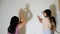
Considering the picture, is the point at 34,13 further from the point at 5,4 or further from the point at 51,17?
the point at 5,4

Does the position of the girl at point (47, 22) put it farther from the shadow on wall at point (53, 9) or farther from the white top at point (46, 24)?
the shadow on wall at point (53, 9)

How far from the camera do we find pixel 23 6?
83.7 inches

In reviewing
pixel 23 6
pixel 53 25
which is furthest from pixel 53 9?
pixel 23 6

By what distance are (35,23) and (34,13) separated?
6.0 inches

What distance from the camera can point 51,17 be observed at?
6.38ft

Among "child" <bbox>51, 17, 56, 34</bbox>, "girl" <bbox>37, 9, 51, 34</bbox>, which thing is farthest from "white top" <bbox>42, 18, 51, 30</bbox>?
"child" <bbox>51, 17, 56, 34</bbox>

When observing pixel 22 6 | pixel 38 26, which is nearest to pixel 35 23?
pixel 38 26

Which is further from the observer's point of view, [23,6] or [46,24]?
[23,6]

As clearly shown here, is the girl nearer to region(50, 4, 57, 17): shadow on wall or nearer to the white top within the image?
the white top

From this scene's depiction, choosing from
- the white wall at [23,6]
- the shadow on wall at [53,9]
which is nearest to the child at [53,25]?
the shadow on wall at [53,9]

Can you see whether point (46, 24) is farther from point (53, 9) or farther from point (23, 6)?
point (23, 6)

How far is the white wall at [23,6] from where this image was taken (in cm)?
205

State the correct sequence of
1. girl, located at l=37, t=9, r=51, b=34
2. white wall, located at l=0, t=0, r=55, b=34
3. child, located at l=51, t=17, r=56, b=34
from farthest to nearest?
white wall, located at l=0, t=0, r=55, b=34, child, located at l=51, t=17, r=56, b=34, girl, located at l=37, t=9, r=51, b=34

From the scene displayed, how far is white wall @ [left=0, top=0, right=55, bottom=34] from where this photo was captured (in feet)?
6.74
